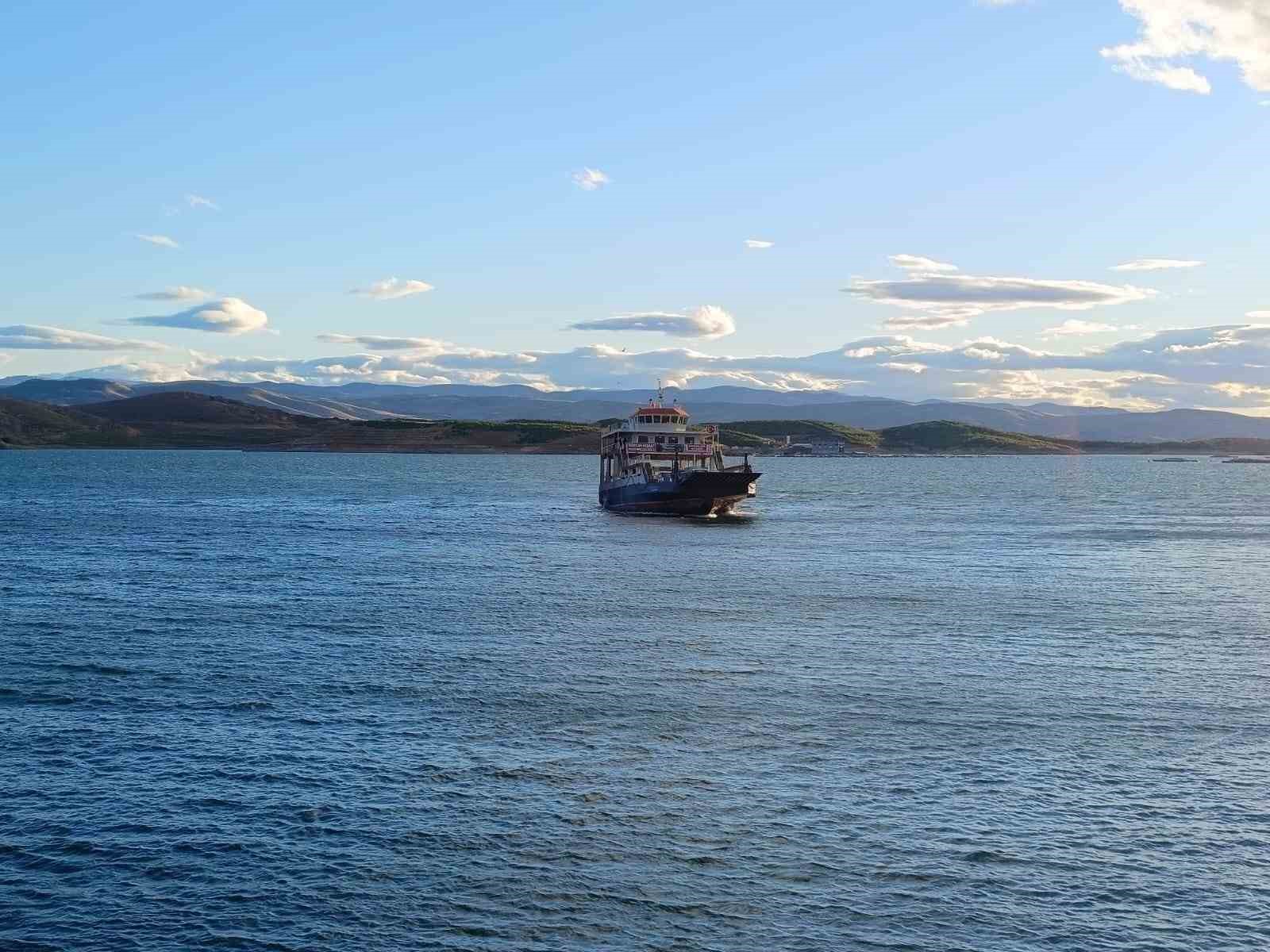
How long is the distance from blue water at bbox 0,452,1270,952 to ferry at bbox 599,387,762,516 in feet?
149

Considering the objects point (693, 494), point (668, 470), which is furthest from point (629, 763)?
point (668, 470)

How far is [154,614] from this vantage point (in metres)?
49.8

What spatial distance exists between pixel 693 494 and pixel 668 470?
29.1 feet

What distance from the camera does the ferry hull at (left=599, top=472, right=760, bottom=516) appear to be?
108 metres

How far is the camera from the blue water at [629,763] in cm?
2084

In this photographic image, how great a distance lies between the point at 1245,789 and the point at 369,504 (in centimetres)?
10794

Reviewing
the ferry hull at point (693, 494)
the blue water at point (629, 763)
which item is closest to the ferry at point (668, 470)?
the ferry hull at point (693, 494)

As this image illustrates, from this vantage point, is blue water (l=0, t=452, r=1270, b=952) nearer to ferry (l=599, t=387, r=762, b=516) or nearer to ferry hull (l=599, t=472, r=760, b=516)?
ferry hull (l=599, t=472, r=760, b=516)

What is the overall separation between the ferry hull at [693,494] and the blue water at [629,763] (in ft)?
146

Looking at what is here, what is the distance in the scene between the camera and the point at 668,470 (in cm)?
11831

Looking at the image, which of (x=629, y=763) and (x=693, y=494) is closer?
(x=629, y=763)

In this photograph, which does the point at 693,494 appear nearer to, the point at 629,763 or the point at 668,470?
the point at 668,470

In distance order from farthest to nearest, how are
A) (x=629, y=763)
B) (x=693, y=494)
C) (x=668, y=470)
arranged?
1. (x=668, y=470)
2. (x=693, y=494)
3. (x=629, y=763)

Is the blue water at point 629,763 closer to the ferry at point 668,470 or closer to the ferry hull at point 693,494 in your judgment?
the ferry hull at point 693,494
